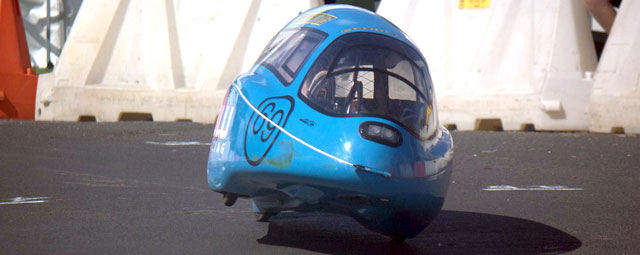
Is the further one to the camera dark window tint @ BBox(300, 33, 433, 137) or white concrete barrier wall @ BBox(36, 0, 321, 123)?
white concrete barrier wall @ BBox(36, 0, 321, 123)

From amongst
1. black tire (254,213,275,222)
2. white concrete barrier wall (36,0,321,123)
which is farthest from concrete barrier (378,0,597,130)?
black tire (254,213,275,222)

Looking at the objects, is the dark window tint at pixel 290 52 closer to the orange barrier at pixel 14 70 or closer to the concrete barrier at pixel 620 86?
the concrete barrier at pixel 620 86

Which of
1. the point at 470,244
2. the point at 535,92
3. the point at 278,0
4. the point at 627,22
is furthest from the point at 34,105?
the point at 470,244

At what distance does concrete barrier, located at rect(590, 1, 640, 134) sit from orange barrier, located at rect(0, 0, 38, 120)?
717cm

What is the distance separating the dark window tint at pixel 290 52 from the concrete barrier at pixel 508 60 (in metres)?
6.50

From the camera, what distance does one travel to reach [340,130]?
5152 millimetres

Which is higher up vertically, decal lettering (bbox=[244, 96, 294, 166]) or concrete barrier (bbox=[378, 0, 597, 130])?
decal lettering (bbox=[244, 96, 294, 166])

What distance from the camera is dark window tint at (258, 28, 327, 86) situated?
5.51m

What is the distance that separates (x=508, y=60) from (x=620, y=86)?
4.39 ft

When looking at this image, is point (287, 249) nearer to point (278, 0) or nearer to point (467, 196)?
point (467, 196)

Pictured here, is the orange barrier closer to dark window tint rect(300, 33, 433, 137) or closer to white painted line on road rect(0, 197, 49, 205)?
white painted line on road rect(0, 197, 49, 205)

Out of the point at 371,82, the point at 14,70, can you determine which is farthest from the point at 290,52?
the point at 14,70

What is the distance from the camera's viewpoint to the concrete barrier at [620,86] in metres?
11.5

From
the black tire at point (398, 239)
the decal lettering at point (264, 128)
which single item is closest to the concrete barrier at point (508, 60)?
the black tire at point (398, 239)
